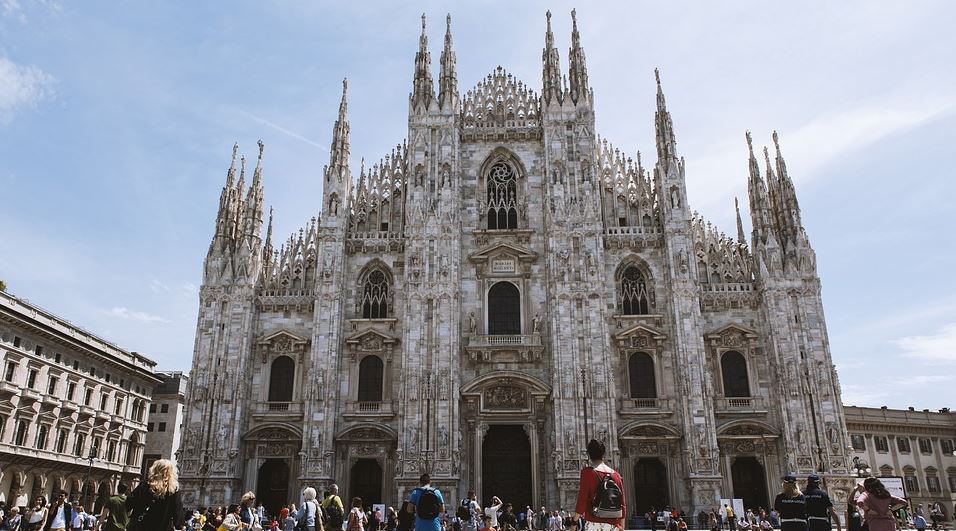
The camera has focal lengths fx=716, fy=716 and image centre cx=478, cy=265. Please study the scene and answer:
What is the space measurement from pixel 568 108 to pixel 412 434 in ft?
61.4

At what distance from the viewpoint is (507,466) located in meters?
33.5

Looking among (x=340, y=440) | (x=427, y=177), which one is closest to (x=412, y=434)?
(x=340, y=440)

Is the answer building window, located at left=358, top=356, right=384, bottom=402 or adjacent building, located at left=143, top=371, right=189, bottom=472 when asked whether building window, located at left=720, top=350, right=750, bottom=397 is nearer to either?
building window, located at left=358, top=356, right=384, bottom=402

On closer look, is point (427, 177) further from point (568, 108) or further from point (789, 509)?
point (789, 509)

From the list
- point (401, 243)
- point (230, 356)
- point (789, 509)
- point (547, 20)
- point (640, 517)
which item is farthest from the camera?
point (547, 20)

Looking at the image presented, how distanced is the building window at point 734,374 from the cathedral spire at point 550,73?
1579 cm

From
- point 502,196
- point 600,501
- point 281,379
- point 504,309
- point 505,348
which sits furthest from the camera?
point 502,196

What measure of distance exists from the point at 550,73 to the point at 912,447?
43.0m

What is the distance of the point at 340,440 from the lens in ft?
108

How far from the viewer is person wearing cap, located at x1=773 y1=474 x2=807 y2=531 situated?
948 centimetres

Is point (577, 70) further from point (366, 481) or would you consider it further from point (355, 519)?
point (355, 519)

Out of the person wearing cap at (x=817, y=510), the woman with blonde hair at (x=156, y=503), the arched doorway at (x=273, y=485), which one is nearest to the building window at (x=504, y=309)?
the arched doorway at (x=273, y=485)

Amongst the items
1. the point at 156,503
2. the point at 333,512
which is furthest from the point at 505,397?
the point at 156,503

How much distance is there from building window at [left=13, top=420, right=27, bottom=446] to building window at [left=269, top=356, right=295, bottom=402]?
50.9 ft
